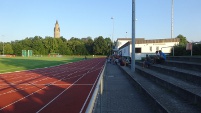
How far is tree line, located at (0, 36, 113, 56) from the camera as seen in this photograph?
13238 centimetres

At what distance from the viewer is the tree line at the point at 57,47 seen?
434 ft

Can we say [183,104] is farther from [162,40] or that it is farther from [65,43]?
Result: [65,43]

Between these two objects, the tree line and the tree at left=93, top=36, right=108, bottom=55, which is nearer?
the tree at left=93, top=36, right=108, bottom=55

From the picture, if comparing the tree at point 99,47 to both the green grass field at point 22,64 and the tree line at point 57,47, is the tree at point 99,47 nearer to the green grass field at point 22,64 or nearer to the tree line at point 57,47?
the tree line at point 57,47

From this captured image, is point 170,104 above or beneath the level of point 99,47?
beneath

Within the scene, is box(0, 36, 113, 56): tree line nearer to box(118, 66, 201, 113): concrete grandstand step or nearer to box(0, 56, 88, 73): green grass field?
box(0, 56, 88, 73): green grass field

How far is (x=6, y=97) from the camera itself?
11734 mm

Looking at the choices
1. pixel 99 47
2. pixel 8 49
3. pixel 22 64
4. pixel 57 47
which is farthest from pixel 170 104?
pixel 8 49

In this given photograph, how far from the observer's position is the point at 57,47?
13488 cm

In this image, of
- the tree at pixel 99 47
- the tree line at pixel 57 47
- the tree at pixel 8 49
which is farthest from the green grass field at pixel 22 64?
the tree at pixel 8 49

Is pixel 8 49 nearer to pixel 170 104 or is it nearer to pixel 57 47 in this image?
pixel 57 47

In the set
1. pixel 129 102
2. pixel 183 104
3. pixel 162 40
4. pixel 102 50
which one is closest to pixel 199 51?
pixel 129 102

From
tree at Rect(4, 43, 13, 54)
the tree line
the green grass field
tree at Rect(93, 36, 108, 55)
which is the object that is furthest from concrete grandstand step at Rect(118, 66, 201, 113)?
tree at Rect(4, 43, 13, 54)

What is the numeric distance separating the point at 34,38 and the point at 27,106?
13742cm
